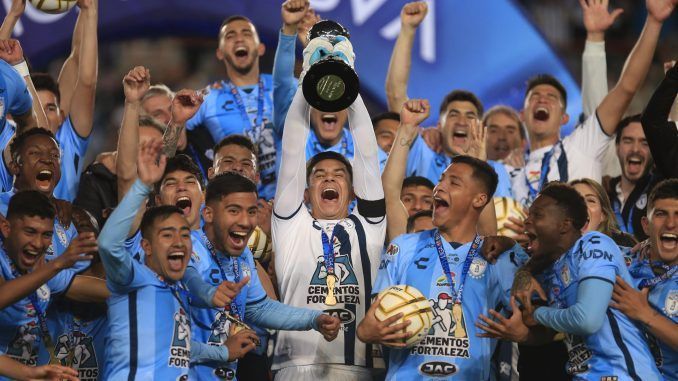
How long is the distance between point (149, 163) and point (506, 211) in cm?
269

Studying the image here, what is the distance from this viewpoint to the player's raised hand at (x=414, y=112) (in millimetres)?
7250

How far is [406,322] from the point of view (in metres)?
6.25

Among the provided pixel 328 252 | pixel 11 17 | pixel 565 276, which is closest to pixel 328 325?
pixel 328 252

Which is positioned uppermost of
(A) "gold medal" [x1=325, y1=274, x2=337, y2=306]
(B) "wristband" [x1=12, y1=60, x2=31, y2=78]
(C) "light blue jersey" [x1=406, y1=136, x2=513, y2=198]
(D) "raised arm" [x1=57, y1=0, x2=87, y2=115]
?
(D) "raised arm" [x1=57, y1=0, x2=87, y2=115]

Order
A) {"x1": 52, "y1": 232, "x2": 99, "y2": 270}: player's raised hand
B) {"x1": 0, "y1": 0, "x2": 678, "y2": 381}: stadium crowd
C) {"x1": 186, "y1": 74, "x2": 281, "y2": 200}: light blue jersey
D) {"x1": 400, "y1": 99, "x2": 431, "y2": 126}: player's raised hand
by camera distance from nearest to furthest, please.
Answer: {"x1": 52, "y1": 232, "x2": 99, "y2": 270}: player's raised hand
{"x1": 0, "y1": 0, "x2": 678, "y2": 381}: stadium crowd
{"x1": 400, "y1": 99, "x2": 431, "y2": 126}: player's raised hand
{"x1": 186, "y1": 74, "x2": 281, "y2": 200}: light blue jersey

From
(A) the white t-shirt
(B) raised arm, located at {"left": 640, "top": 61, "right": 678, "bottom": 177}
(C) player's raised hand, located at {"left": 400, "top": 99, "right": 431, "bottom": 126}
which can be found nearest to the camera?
(C) player's raised hand, located at {"left": 400, "top": 99, "right": 431, "bottom": 126}

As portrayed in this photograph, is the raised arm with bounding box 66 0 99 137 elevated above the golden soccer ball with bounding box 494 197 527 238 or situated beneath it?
elevated above

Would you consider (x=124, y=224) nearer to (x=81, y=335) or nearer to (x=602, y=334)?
(x=81, y=335)

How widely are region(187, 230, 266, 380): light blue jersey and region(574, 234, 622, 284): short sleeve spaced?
5.54 feet

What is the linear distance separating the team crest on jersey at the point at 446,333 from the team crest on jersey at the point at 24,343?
6.31ft

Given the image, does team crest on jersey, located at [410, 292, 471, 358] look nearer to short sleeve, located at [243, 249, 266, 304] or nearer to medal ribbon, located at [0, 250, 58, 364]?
short sleeve, located at [243, 249, 266, 304]

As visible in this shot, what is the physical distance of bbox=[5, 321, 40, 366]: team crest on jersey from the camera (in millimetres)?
6473

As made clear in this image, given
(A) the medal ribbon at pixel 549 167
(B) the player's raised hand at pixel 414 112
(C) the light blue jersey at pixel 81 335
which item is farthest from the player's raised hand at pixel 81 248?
(A) the medal ribbon at pixel 549 167

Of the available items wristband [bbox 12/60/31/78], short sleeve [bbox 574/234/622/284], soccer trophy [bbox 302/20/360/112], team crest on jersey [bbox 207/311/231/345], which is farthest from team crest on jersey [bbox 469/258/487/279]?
wristband [bbox 12/60/31/78]
